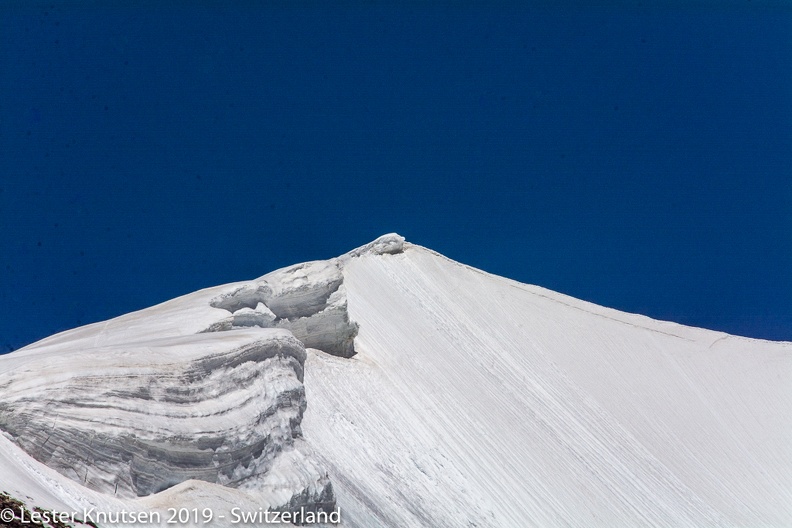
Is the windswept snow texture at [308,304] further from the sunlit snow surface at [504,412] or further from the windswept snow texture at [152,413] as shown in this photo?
the windswept snow texture at [152,413]

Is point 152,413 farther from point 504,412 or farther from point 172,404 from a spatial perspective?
point 504,412

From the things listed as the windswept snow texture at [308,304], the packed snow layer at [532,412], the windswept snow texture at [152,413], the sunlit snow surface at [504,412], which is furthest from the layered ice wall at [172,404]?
the packed snow layer at [532,412]

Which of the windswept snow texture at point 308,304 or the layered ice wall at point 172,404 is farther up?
the windswept snow texture at point 308,304

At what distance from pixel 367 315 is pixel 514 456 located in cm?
480

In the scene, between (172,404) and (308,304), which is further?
(308,304)

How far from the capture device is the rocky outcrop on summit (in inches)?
449

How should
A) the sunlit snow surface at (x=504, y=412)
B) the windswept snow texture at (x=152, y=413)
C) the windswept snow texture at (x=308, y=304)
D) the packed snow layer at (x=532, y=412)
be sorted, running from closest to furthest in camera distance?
the windswept snow texture at (x=152, y=413) → the sunlit snow surface at (x=504, y=412) → the packed snow layer at (x=532, y=412) → the windswept snow texture at (x=308, y=304)

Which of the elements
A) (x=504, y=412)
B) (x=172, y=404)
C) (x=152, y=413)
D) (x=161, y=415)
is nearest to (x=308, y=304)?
(x=504, y=412)

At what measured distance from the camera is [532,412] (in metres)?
23.4

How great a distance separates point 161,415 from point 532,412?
1269cm

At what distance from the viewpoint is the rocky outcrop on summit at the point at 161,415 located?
11406 mm

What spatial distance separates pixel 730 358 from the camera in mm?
32188

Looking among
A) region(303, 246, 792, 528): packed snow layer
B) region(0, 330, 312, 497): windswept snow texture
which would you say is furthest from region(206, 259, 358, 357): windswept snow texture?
region(0, 330, 312, 497): windswept snow texture

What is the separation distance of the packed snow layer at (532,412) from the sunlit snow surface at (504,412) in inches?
2.0
